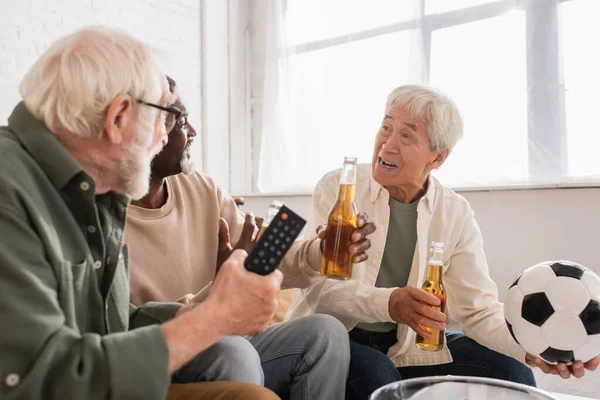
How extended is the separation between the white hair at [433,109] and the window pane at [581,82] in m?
1.18

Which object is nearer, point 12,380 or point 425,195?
point 12,380

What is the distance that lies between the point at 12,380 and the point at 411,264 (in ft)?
4.16

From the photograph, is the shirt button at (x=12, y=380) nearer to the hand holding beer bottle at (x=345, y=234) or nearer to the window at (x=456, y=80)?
the hand holding beer bottle at (x=345, y=234)

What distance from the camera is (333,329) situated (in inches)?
55.6

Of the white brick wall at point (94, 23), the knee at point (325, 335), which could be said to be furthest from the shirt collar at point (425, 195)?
the white brick wall at point (94, 23)

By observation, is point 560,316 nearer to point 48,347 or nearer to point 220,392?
point 220,392

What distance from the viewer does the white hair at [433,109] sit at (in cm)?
185

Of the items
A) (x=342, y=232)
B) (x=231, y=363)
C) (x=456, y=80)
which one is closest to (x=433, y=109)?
(x=342, y=232)

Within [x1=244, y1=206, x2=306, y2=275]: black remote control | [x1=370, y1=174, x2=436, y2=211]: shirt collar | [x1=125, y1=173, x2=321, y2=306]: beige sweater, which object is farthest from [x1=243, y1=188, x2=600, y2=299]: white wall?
[x1=244, y1=206, x2=306, y2=275]: black remote control

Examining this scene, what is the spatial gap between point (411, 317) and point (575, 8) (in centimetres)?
206

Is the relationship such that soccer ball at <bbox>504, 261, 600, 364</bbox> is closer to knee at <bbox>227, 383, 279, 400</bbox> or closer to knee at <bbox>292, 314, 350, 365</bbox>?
knee at <bbox>292, 314, 350, 365</bbox>

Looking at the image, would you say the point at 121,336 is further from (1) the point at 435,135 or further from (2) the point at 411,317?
(1) the point at 435,135

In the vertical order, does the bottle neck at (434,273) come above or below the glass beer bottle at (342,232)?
below

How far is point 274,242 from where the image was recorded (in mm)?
895
